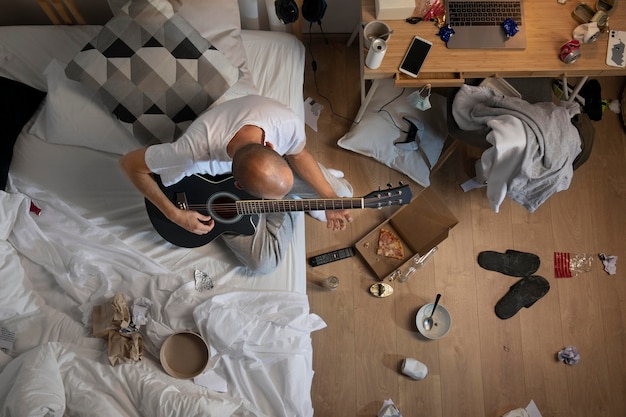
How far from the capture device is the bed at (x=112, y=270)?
1742mm

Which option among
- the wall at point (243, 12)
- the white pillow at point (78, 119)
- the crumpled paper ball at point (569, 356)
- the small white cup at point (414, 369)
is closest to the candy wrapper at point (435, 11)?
the wall at point (243, 12)

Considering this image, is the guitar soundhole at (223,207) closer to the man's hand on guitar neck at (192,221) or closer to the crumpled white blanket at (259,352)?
the man's hand on guitar neck at (192,221)

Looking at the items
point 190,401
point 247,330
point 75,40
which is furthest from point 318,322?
point 75,40

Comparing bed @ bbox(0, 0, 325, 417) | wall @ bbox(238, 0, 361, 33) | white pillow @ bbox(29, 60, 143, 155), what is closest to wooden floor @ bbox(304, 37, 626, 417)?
wall @ bbox(238, 0, 361, 33)

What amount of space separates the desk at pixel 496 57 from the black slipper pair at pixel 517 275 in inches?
36.0

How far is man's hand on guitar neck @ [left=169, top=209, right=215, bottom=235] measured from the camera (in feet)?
6.13

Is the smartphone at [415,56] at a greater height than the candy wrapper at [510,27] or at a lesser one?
lesser

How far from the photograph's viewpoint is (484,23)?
1927 millimetres

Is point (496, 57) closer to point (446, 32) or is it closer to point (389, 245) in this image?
point (446, 32)

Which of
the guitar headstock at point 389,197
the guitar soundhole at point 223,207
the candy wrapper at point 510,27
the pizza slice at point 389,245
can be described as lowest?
the pizza slice at point 389,245

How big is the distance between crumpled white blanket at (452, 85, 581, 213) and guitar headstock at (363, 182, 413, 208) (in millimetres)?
425

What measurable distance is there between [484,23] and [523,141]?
1.67 ft

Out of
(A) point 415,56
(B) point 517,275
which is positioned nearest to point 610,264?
(B) point 517,275

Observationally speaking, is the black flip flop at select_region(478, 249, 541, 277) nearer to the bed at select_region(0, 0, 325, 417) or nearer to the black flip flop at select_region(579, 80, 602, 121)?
the black flip flop at select_region(579, 80, 602, 121)
